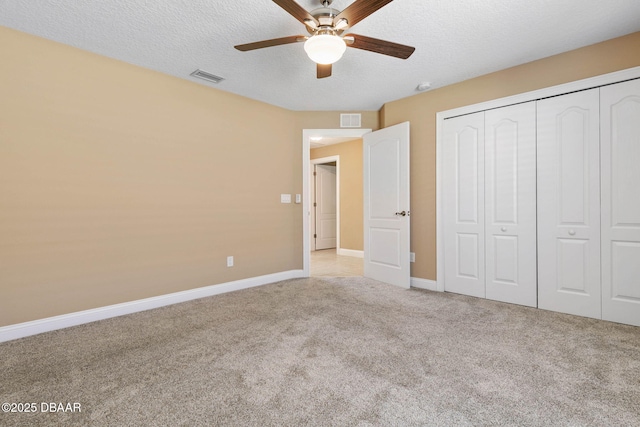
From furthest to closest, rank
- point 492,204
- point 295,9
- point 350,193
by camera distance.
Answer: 1. point 350,193
2. point 492,204
3. point 295,9

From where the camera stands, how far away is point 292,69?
10.2ft

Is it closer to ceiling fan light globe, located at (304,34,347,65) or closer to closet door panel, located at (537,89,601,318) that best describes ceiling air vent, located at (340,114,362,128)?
closet door panel, located at (537,89,601,318)

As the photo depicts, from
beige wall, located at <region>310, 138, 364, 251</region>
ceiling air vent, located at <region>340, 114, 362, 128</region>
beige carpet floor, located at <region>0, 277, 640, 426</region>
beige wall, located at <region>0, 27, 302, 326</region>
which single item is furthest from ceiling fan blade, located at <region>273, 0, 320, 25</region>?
beige wall, located at <region>310, 138, 364, 251</region>

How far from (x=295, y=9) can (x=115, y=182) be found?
7.59 feet

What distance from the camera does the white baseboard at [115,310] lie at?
2396 millimetres

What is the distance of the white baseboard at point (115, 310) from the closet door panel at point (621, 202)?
3.64 m

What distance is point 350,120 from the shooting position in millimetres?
4438

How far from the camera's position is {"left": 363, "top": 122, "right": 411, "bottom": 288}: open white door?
385 centimetres

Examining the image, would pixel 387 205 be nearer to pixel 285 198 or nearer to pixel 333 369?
pixel 285 198

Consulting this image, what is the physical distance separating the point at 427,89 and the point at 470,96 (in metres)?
0.51

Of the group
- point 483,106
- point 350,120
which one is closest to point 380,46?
point 483,106

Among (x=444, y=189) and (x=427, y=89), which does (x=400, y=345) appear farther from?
(x=427, y=89)

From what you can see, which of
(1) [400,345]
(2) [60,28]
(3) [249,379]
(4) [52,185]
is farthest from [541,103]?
(4) [52,185]

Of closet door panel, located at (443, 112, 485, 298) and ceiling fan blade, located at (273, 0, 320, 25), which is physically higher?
ceiling fan blade, located at (273, 0, 320, 25)
